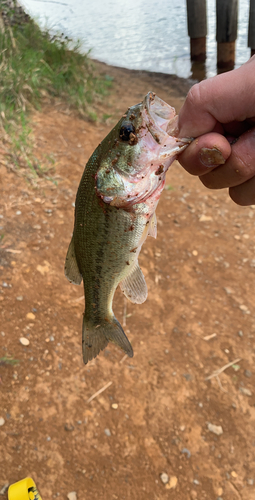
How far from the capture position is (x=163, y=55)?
563 inches

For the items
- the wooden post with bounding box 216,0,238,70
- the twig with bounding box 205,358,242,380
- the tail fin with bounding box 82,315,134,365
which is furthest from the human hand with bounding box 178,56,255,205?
the wooden post with bounding box 216,0,238,70

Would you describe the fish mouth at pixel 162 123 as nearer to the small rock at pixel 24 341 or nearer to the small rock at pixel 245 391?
the small rock at pixel 24 341

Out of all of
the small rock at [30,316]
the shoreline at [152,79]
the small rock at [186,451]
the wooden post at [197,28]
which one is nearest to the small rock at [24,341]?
the small rock at [30,316]

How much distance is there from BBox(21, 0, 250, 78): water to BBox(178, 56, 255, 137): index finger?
9.00 metres

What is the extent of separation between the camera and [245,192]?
76.8 inches

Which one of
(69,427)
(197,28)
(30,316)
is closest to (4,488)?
(69,427)

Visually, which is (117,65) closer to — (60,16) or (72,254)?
(60,16)

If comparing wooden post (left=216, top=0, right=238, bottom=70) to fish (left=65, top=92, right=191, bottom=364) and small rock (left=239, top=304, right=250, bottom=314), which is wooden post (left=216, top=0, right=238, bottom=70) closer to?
small rock (left=239, top=304, right=250, bottom=314)

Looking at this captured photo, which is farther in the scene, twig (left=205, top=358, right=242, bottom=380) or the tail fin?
twig (left=205, top=358, right=242, bottom=380)

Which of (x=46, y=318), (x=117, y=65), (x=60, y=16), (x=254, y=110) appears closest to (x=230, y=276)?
(x=46, y=318)

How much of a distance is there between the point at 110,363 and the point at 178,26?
17616 mm

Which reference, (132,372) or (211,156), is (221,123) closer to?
(211,156)

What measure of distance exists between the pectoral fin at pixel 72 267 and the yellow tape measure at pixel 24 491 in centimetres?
134

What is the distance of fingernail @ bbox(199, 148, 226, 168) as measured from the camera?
5.27ft
